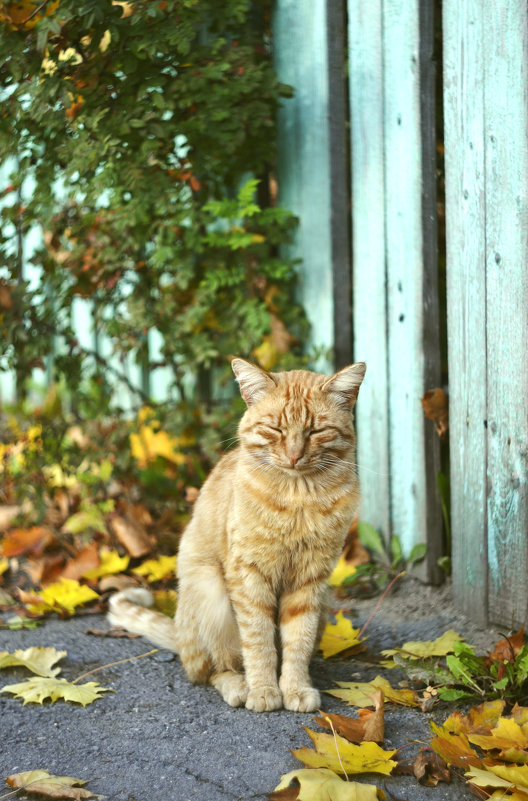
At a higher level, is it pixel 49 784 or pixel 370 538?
pixel 370 538

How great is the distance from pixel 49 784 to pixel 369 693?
3.67ft

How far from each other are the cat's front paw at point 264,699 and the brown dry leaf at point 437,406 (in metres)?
1.44

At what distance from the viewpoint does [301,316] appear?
4359 millimetres

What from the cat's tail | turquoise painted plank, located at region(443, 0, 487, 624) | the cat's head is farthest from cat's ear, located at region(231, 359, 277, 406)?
the cat's tail

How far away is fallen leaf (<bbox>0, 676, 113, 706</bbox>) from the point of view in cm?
272

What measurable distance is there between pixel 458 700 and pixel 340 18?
334cm

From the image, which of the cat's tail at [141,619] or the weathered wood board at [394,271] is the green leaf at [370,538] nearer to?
the weathered wood board at [394,271]

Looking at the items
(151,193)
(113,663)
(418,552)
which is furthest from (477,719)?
(151,193)

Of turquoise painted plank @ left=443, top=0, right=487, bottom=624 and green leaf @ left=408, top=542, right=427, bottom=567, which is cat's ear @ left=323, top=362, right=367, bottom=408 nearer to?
turquoise painted plank @ left=443, top=0, right=487, bottom=624

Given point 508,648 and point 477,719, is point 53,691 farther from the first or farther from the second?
point 508,648

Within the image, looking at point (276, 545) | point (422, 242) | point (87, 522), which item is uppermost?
point (422, 242)

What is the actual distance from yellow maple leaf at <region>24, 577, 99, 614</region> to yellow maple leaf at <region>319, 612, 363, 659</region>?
3.80 feet

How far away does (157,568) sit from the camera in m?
4.02

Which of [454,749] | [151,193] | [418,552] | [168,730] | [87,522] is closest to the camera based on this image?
[454,749]
